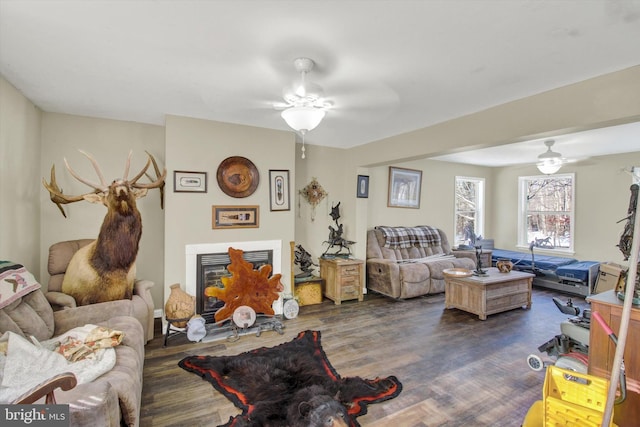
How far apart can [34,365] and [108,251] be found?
1.36 m

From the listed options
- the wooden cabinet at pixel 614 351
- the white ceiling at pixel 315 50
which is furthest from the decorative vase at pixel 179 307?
the wooden cabinet at pixel 614 351

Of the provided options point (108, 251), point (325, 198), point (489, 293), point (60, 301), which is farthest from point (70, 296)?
point (489, 293)

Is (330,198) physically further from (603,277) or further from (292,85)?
(603,277)

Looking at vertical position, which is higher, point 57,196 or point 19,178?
point 19,178

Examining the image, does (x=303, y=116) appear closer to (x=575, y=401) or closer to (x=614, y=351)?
(x=575, y=401)

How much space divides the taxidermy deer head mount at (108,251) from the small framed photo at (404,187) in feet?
13.6

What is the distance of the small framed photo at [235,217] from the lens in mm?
3449

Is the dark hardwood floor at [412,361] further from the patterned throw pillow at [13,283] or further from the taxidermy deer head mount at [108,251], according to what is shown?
the patterned throw pillow at [13,283]

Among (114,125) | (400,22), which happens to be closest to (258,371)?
(400,22)

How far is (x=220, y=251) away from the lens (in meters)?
3.47

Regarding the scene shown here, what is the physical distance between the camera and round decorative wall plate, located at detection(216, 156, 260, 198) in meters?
3.46

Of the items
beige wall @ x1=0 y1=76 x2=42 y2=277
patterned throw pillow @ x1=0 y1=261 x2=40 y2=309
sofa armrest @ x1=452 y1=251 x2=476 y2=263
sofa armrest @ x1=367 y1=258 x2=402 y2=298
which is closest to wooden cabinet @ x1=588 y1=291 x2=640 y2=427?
sofa armrest @ x1=367 y1=258 x2=402 y2=298

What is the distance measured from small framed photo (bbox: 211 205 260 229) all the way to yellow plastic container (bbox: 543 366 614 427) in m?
3.04

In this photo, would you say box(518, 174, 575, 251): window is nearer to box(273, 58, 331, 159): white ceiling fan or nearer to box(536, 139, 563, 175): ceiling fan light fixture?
box(536, 139, 563, 175): ceiling fan light fixture
